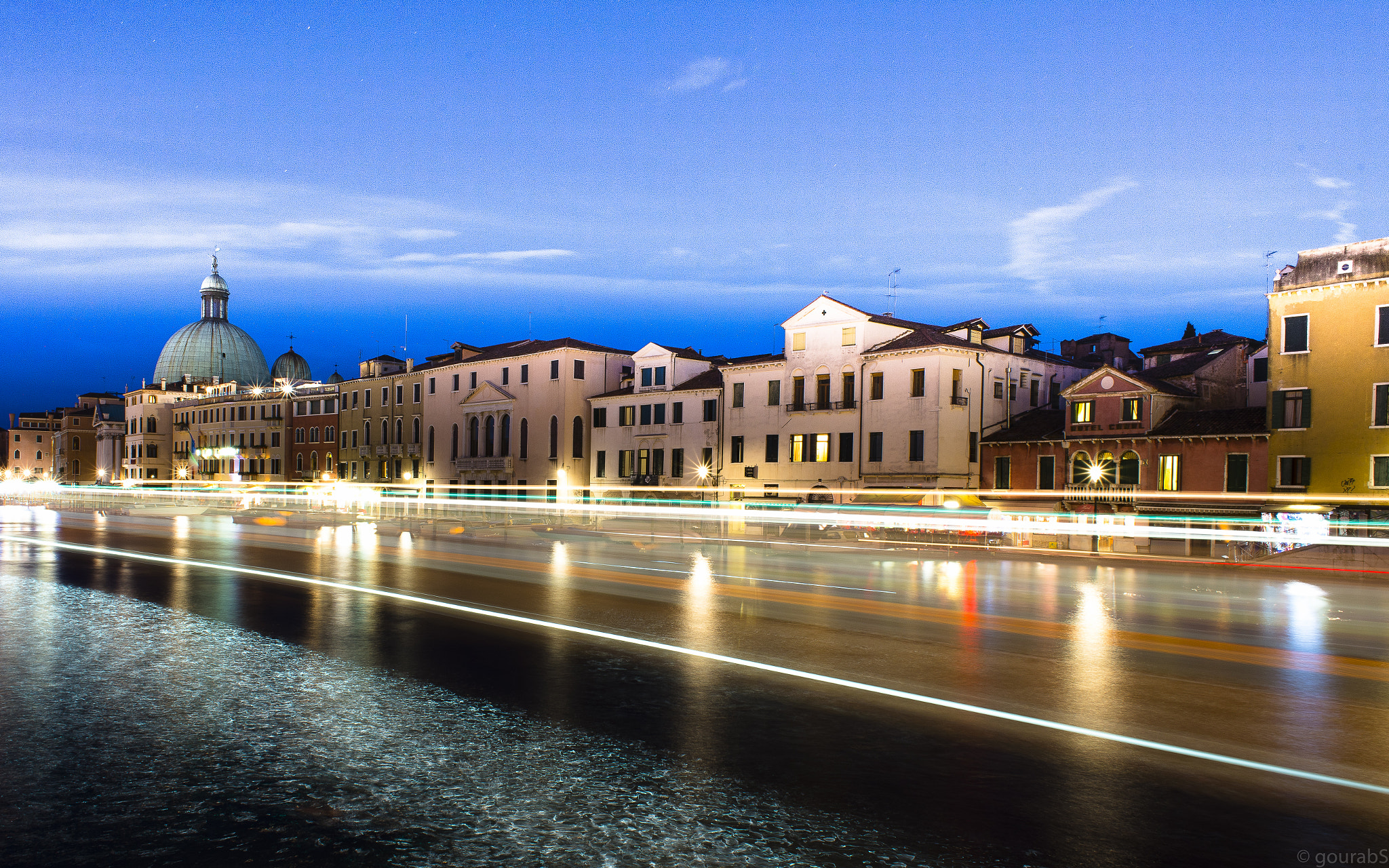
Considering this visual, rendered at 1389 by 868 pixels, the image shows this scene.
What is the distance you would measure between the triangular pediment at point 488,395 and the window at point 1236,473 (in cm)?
4339

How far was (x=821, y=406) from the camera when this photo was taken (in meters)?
50.1

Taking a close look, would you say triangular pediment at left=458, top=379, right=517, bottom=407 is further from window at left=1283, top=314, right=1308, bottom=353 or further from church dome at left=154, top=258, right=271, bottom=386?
church dome at left=154, top=258, right=271, bottom=386

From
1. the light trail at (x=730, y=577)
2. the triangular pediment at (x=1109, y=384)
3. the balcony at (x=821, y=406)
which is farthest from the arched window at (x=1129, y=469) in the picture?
the light trail at (x=730, y=577)

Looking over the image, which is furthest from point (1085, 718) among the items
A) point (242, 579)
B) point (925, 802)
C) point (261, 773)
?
point (242, 579)

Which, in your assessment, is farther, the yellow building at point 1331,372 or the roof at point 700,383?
the roof at point 700,383

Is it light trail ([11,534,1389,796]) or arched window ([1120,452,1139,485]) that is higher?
arched window ([1120,452,1139,485])

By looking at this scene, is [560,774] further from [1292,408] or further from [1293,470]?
[1292,408]

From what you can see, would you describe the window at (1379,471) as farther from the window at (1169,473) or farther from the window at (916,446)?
the window at (916,446)

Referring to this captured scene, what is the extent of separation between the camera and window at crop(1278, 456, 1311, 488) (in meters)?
36.4

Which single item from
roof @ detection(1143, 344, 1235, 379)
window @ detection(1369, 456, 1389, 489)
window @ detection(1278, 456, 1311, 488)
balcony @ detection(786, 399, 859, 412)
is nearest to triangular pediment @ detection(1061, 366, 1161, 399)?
roof @ detection(1143, 344, 1235, 379)

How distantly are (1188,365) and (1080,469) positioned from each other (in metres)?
7.91

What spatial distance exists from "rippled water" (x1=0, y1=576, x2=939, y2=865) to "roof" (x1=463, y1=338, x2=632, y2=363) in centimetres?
5498

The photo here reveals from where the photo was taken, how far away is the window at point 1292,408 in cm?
3666

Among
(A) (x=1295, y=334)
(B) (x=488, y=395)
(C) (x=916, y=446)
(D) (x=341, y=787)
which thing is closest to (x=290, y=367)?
(B) (x=488, y=395)
